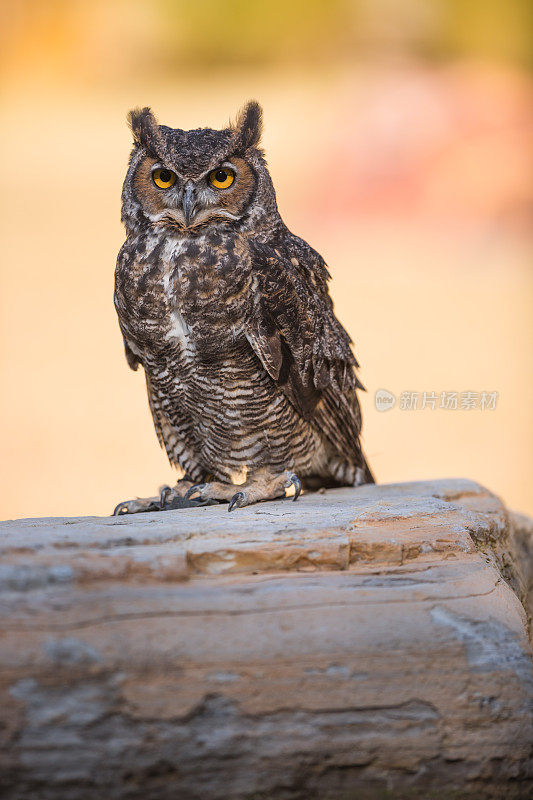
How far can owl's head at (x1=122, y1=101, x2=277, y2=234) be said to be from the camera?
92.0 inches

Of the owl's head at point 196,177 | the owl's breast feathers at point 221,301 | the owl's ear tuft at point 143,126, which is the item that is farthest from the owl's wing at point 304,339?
the owl's ear tuft at point 143,126

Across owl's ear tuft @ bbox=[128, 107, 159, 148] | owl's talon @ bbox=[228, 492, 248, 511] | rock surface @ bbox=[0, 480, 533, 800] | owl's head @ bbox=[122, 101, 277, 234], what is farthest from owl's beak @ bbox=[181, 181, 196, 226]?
rock surface @ bbox=[0, 480, 533, 800]

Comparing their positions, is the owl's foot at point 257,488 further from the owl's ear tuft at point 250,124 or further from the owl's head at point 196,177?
the owl's ear tuft at point 250,124

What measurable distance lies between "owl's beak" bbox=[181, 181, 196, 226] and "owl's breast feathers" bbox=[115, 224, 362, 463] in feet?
0.33

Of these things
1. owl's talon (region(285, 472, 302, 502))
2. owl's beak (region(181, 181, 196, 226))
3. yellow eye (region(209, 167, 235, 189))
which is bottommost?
owl's talon (region(285, 472, 302, 502))

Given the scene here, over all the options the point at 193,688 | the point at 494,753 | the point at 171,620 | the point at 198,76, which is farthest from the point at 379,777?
the point at 198,76

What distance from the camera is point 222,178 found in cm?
242

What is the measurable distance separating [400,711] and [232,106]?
529 cm

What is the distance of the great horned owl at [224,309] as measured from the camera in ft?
7.77

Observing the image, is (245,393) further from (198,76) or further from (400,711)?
(198,76)

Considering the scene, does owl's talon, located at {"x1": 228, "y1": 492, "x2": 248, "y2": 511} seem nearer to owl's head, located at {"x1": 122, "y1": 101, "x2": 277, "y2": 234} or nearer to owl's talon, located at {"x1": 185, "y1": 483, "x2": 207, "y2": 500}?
owl's talon, located at {"x1": 185, "y1": 483, "x2": 207, "y2": 500}

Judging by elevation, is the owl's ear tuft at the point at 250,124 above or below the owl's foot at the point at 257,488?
above

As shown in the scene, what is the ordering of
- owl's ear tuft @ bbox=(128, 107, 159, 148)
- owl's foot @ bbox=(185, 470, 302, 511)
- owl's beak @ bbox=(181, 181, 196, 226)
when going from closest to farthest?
owl's beak @ bbox=(181, 181, 196, 226)
owl's ear tuft @ bbox=(128, 107, 159, 148)
owl's foot @ bbox=(185, 470, 302, 511)

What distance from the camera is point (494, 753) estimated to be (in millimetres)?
1622
